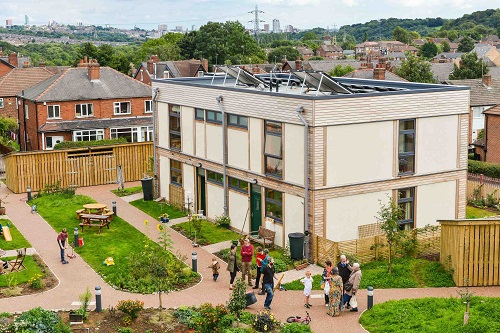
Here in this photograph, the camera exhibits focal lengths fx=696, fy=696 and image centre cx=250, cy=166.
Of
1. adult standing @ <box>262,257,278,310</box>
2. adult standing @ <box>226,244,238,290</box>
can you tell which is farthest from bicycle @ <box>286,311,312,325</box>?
adult standing @ <box>226,244,238,290</box>

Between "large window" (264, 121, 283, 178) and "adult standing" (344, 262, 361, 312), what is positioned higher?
"large window" (264, 121, 283, 178)

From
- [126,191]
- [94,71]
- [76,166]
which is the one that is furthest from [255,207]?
[94,71]

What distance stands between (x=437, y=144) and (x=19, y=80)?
170 ft

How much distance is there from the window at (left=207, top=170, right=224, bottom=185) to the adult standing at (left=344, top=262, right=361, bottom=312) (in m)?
11.9

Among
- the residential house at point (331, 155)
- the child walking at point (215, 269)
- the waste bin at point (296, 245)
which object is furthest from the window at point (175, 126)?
the child walking at point (215, 269)

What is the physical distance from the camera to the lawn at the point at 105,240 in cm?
2377

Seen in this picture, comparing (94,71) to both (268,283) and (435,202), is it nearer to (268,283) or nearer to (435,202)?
(435,202)

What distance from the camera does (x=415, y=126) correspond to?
27125mm

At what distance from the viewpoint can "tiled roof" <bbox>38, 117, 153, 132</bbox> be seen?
163 feet

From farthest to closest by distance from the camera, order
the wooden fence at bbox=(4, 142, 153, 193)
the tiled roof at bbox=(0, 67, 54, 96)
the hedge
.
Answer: the tiled roof at bbox=(0, 67, 54, 96), the hedge, the wooden fence at bbox=(4, 142, 153, 193)

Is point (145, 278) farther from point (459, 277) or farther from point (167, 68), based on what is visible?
point (167, 68)

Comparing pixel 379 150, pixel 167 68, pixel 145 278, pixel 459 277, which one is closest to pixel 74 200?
pixel 145 278

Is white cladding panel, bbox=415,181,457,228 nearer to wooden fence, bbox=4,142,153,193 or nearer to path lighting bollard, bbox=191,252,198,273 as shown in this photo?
path lighting bollard, bbox=191,252,198,273

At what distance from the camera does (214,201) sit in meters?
31.9
